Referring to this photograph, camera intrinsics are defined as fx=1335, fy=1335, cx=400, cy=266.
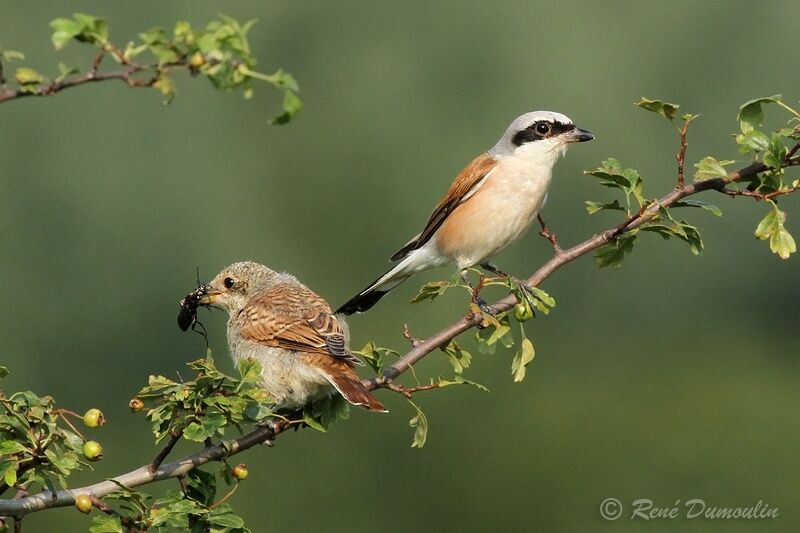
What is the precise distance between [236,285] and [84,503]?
7.76 ft

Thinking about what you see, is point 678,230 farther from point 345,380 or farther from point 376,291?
point 376,291

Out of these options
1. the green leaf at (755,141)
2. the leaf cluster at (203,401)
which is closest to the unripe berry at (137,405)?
the leaf cluster at (203,401)

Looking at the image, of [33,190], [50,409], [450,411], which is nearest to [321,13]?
[33,190]

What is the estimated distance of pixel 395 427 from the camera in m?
19.1

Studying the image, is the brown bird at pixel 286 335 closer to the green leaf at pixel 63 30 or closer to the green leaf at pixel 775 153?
the green leaf at pixel 775 153

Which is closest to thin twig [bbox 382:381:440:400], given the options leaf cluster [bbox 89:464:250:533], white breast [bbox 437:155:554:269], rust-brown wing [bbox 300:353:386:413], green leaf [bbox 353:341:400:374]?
green leaf [bbox 353:341:400:374]

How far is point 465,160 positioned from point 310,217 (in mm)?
3755

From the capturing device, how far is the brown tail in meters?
3.97

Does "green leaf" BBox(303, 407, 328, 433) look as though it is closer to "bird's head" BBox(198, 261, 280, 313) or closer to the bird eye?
"bird's head" BBox(198, 261, 280, 313)

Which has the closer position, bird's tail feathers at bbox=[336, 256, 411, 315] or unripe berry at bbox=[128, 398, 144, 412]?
unripe berry at bbox=[128, 398, 144, 412]

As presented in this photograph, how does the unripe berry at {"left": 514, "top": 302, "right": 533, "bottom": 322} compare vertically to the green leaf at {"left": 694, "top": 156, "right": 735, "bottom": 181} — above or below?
below

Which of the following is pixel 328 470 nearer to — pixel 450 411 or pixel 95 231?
pixel 450 411

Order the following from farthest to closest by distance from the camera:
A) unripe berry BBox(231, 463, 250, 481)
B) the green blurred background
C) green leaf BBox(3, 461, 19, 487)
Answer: the green blurred background < unripe berry BBox(231, 463, 250, 481) < green leaf BBox(3, 461, 19, 487)

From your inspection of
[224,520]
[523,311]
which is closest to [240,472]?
[224,520]
